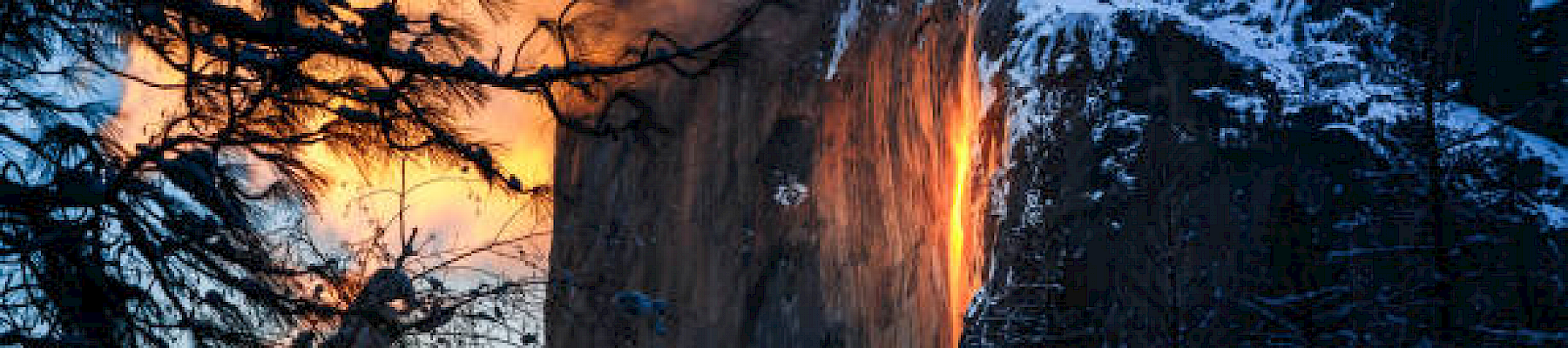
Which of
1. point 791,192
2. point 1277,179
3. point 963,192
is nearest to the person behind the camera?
point 1277,179

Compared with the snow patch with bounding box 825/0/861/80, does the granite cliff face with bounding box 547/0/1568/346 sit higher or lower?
lower

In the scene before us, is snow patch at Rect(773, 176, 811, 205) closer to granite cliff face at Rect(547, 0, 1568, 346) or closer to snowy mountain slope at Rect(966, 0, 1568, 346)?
granite cliff face at Rect(547, 0, 1568, 346)

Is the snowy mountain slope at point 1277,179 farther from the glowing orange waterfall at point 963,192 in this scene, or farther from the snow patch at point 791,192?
the snow patch at point 791,192

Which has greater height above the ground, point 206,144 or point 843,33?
point 843,33

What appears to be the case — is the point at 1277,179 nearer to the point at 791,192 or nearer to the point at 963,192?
the point at 963,192

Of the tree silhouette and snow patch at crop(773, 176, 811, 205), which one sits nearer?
the tree silhouette

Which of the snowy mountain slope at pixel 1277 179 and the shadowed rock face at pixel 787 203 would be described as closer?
the snowy mountain slope at pixel 1277 179

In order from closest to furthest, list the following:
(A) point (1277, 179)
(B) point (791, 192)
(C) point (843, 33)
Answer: (A) point (1277, 179) < (C) point (843, 33) < (B) point (791, 192)

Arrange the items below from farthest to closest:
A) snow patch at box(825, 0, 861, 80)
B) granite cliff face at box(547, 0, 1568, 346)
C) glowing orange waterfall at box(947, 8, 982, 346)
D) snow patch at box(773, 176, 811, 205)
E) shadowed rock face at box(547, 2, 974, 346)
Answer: snow patch at box(773, 176, 811, 205), snow patch at box(825, 0, 861, 80), shadowed rock face at box(547, 2, 974, 346), glowing orange waterfall at box(947, 8, 982, 346), granite cliff face at box(547, 0, 1568, 346)

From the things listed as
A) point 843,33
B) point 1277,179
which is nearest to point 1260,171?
point 1277,179

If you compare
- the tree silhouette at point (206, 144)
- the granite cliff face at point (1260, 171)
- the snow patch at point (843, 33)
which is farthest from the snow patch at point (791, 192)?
the tree silhouette at point (206, 144)

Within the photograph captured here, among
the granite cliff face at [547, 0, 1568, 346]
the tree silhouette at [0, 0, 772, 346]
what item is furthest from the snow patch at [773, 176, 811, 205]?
the tree silhouette at [0, 0, 772, 346]

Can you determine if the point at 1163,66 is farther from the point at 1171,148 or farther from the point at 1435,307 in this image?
the point at 1435,307

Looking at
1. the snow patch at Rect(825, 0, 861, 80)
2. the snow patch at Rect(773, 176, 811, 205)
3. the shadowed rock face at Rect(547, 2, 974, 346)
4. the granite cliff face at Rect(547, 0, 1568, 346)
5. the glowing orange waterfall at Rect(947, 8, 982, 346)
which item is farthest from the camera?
the snow patch at Rect(773, 176, 811, 205)
